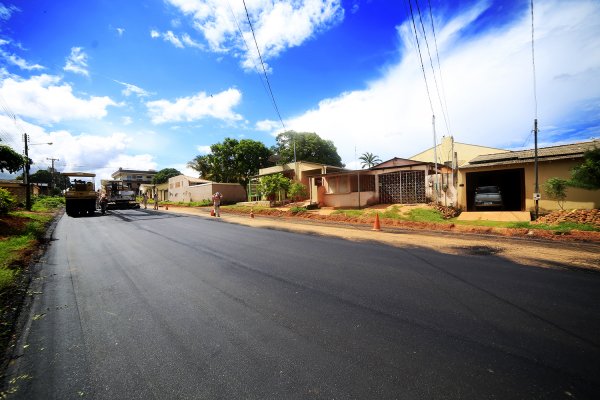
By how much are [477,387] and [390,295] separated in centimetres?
196

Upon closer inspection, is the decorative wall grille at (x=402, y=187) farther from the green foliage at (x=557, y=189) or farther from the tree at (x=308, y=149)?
the tree at (x=308, y=149)

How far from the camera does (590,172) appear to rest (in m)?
11.1

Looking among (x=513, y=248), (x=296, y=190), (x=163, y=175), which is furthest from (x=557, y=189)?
(x=163, y=175)

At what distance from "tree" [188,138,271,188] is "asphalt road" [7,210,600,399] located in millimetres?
32375

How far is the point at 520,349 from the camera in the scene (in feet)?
8.68

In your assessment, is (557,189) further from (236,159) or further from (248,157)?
(236,159)

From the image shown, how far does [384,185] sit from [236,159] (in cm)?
2390

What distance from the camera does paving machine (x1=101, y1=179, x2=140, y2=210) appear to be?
24.1 metres

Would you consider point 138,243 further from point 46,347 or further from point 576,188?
point 576,188

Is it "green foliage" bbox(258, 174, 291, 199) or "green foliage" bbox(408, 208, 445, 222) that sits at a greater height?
"green foliage" bbox(258, 174, 291, 199)

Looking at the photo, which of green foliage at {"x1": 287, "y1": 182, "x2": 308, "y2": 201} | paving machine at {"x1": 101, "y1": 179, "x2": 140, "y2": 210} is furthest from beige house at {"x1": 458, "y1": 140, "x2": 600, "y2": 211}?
paving machine at {"x1": 101, "y1": 179, "x2": 140, "y2": 210}

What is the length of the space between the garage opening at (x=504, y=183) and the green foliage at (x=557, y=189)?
387 cm

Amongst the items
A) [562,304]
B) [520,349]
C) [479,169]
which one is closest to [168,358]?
[520,349]

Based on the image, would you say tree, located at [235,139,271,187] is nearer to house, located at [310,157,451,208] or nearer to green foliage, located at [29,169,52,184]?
house, located at [310,157,451,208]
